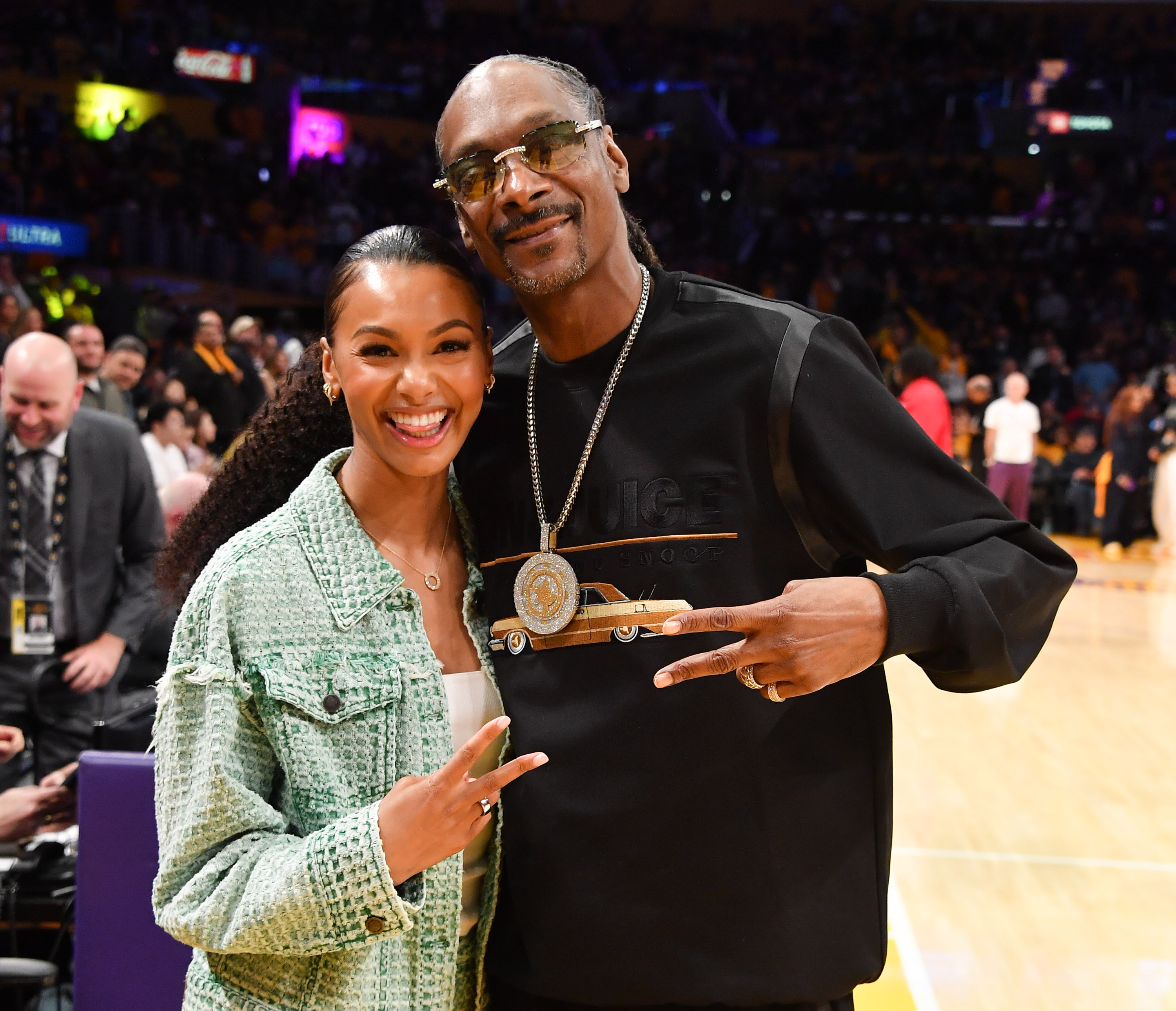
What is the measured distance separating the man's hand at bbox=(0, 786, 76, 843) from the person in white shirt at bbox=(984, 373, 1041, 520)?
947 centimetres

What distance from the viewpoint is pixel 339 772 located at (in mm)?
1457

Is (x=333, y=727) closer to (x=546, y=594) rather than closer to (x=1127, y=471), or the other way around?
(x=546, y=594)

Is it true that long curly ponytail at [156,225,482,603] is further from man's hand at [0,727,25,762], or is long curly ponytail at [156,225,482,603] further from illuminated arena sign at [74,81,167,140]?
illuminated arena sign at [74,81,167,140]

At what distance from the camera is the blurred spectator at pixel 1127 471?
11734 millimetres

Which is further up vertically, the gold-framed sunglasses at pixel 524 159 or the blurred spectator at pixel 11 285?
the blurred spectator at pixel 11 285

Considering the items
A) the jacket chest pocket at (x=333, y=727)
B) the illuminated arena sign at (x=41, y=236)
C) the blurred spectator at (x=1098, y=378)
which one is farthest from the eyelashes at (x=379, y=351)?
the blurred spectator at (x=1098, y=378)

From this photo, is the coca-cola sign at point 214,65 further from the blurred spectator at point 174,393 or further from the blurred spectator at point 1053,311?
the blurred spectator at point 1053,311

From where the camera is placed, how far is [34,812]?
8.78 ft

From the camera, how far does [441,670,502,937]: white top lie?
5.20ft

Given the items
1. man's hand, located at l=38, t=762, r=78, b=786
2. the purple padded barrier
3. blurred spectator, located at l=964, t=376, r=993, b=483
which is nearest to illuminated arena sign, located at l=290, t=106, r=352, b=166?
blurred spectator, located at l=964, t=376, r=993, b=483

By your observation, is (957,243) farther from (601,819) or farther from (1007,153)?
(601,819)

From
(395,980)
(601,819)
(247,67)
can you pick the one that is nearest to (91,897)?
(395,980)

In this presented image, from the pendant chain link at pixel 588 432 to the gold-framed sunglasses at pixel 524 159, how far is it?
209mm

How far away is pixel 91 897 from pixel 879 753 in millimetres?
1464
